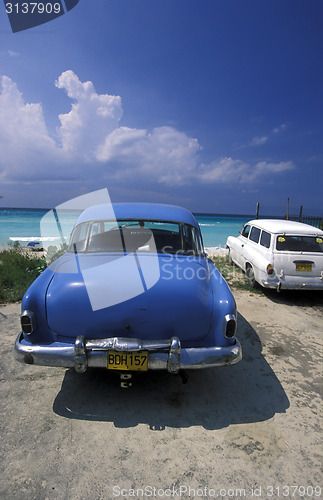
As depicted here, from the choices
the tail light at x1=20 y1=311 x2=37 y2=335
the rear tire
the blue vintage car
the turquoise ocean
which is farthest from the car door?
the turquoise ocean

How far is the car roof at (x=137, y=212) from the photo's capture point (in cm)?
365

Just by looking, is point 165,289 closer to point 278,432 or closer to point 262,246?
point 278,432

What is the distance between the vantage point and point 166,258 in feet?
10.1

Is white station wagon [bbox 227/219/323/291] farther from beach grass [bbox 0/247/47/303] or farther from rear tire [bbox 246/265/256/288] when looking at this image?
beach grass [bbox 0/247/47/303]

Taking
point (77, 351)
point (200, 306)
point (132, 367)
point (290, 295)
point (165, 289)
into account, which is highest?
point (165, 289)

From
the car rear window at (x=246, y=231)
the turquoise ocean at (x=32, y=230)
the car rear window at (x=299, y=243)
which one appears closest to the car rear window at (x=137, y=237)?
the car rear window at (x=299, y=243)

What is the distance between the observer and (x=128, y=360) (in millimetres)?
2318

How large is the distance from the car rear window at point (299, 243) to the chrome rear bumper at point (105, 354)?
411 cm

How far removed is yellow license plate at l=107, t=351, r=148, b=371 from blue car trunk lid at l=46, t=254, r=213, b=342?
0.15m

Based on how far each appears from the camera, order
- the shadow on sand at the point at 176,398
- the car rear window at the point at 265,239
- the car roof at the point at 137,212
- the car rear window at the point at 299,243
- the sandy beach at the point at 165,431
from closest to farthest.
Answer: the sandy beach at the point at 165,431, the shadow on sand at the point at 176,398, the car roof at the point at 137,212, the car rear window at the point at 299,243, the car rear window at the point at 265,239

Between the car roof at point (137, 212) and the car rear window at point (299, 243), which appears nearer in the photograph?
the car roof at point (137, 212)

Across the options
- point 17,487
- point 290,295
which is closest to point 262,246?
point 290,295

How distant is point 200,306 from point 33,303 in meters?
1.53

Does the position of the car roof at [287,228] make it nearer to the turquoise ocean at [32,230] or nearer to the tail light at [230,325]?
the tail light at [230,325]
